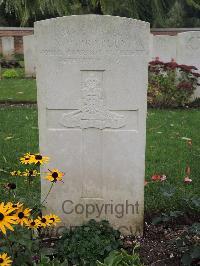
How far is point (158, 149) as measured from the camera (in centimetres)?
561

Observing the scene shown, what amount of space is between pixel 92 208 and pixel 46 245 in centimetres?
46

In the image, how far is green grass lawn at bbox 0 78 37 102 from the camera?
368 inches

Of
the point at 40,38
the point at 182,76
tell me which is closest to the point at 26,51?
the point at 182,76

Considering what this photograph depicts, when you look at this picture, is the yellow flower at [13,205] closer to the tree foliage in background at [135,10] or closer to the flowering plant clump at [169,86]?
the tree foliage in background at [135,10]

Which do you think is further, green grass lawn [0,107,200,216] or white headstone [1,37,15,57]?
white headstone [1,37,15,57]

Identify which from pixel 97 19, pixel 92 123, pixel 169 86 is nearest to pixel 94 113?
pixel 92 123

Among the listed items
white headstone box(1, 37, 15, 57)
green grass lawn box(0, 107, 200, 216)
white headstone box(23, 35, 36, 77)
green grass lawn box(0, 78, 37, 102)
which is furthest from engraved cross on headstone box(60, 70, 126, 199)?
white headstone box(1, 37, 15, 57)

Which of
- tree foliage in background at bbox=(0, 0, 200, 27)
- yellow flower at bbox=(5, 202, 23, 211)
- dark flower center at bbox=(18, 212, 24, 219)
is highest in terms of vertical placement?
tree foliage in background at bbox=(0, 0, 200, 27)

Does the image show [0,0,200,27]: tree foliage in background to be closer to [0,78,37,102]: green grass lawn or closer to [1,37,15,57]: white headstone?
[1,37,15,57]: white headstone

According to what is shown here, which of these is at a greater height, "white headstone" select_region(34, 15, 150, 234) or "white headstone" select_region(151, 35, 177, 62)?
"white headstone" select_region(151, 35, 177, 62)

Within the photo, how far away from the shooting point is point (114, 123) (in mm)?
3166

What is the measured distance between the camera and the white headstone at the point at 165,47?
449 inches

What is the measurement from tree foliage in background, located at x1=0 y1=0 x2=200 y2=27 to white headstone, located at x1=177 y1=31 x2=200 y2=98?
2.20 m

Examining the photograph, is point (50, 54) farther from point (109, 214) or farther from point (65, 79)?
point (109, 214)
